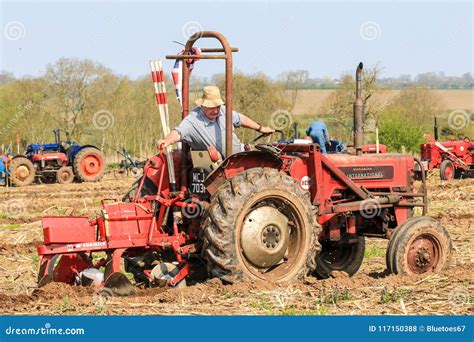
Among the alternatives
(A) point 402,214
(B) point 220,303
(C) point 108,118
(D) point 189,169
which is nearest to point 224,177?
(D) point 189,169

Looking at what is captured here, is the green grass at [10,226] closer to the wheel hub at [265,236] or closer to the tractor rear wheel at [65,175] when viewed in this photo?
the wheel hub at [265,236]

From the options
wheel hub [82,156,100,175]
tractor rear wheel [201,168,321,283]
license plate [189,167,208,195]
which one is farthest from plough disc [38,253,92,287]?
wheel hub [82,156,100,175]

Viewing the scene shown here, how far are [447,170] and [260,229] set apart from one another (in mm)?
17817

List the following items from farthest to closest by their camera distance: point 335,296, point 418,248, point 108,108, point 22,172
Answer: point 108,108 < point 22,172 < point 418,248 < point 335,296

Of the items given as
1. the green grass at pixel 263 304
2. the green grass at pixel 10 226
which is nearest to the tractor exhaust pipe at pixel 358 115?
the green grass at pixel 263 304

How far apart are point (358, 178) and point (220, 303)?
2560 mm

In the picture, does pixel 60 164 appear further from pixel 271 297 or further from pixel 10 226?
pixel 271 297

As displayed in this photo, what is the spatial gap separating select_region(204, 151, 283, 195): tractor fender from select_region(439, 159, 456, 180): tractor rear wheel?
1728 cm

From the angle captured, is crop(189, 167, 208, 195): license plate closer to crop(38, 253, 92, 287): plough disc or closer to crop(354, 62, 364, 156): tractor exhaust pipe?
crop(38, 253, 92, 287): plough disc

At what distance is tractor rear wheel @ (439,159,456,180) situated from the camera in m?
23.3

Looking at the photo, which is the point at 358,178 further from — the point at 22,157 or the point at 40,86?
the point at 40,86

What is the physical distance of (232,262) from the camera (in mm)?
6617

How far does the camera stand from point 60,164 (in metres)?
25.2

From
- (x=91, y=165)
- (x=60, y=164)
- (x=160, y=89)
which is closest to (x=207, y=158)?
(x=160, y=89)
